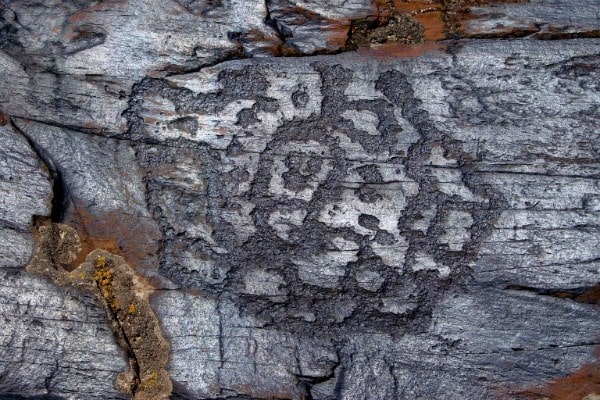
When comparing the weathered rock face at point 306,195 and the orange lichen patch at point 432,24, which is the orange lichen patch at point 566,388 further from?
the orange lichen patch at point 432,24

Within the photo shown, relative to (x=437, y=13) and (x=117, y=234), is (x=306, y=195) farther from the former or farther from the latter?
(x=437, y=13)

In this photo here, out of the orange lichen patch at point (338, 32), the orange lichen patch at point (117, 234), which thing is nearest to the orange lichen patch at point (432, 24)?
the orange lichen patch at point (338, 32)

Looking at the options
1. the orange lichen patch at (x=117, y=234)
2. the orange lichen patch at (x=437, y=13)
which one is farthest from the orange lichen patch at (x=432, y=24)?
the orange lichen patch at (x=117, y=234)

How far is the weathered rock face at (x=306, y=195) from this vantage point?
8.70 feet

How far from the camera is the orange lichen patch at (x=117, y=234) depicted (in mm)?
2742

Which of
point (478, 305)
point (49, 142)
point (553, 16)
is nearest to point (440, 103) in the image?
point (553, 16)

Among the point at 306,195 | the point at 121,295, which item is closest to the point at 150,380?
the point at 121,295

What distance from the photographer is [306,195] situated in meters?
2.68

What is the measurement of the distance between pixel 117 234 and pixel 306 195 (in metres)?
0.76

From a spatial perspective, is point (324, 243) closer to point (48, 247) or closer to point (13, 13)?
point (48, 247)

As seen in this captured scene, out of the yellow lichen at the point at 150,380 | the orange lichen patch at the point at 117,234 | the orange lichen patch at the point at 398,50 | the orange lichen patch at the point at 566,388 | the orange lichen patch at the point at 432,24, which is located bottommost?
the yellow lichen at the point at 150,380

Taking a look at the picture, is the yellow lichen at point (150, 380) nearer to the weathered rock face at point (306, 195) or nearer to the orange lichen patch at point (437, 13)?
the weathered rock face at point (306, 195)

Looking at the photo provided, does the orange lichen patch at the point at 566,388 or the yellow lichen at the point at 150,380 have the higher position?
the orange lichen patch at the point at 566,388

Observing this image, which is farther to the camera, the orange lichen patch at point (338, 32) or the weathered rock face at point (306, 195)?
the orange lichen patch at point (338, 32)
